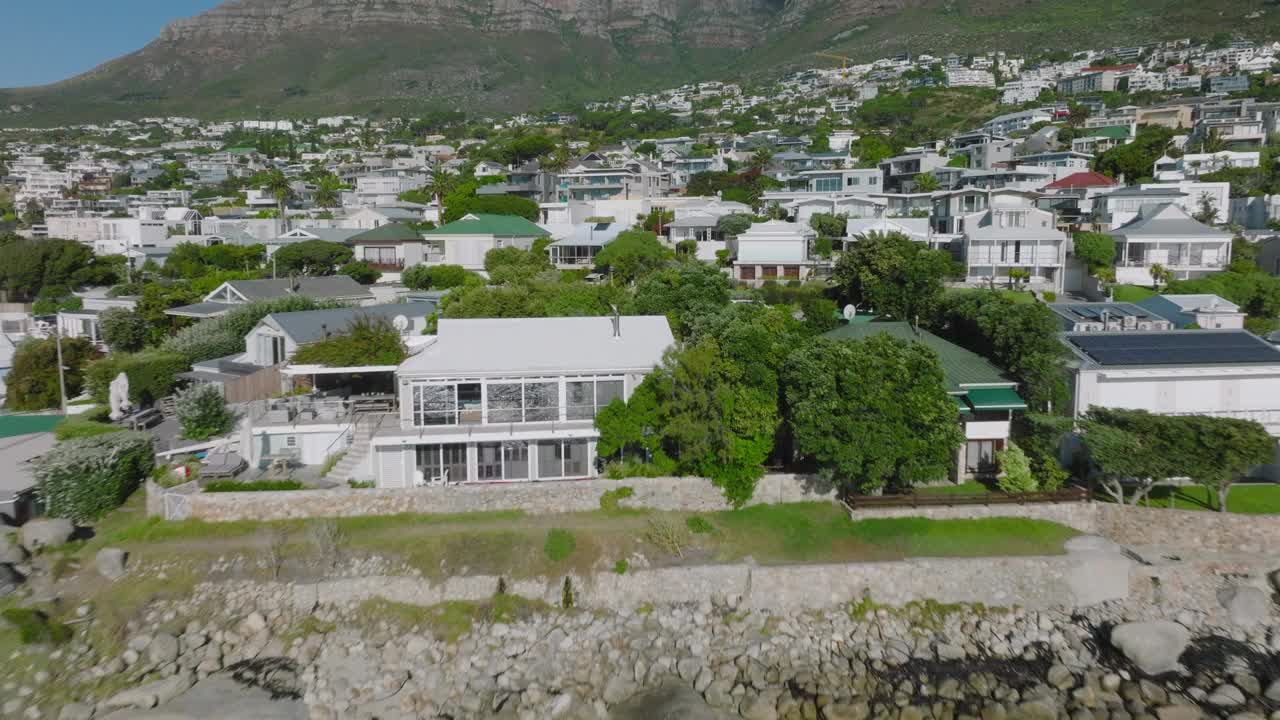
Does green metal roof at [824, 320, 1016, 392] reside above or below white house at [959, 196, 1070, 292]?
below

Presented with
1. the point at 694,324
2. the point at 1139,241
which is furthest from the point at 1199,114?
the point at 694,324

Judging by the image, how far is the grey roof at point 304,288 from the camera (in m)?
41.3

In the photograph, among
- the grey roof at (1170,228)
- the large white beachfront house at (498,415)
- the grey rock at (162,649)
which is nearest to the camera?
the grey rock at (162,649)

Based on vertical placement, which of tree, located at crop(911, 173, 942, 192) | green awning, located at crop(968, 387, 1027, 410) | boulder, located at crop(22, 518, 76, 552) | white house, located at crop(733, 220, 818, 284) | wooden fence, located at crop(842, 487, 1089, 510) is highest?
tree, located at crop(911, 173, 942, 192)

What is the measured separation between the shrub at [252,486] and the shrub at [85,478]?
336cm

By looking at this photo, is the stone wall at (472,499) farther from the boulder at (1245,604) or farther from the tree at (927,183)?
the tree at (927,183)

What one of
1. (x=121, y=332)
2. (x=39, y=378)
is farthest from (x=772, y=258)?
(x=39, y=378)

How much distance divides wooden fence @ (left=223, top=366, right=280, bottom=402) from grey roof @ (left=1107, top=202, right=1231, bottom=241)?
4251 cm

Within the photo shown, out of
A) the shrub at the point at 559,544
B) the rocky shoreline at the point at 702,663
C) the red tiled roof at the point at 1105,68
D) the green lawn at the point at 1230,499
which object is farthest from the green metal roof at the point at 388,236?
the red tiled roof at the point at 1105,68

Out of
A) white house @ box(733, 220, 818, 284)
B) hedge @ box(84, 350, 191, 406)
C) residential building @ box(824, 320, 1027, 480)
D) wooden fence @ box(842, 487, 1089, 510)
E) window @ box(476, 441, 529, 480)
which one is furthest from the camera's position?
white house @ box(733, 220, 818, 284)

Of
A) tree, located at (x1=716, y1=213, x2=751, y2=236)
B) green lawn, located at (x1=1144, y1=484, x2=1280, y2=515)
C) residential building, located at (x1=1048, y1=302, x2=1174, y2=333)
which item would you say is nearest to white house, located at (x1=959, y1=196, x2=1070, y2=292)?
tree, located at (x1=716, y1=213, x2=751, y2=236)

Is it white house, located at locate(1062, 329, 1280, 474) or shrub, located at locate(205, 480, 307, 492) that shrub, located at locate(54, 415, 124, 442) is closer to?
shrub, located at locate(205, 480, 307, 492)

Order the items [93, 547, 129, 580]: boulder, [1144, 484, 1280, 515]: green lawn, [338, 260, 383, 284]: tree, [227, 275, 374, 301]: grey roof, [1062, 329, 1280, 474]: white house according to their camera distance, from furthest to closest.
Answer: [338, 260, 383, 284]: tree, [227, 275, 374, 301]: grey roof, [1062, 329, 1280, 474]: white house, [1144, 484, 1280, 515]: green lawn, [93, 547, 129, 580]: boulder

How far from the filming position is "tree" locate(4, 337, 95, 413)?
1289 inches
